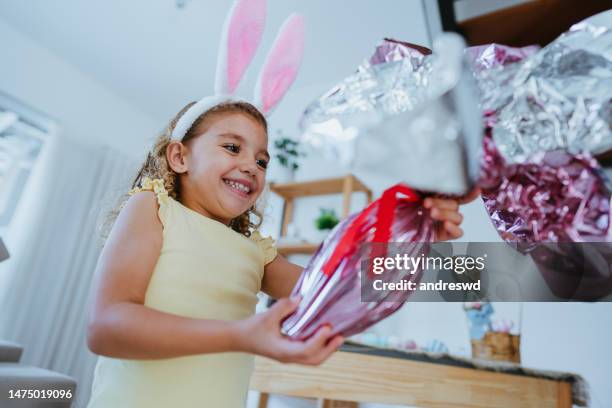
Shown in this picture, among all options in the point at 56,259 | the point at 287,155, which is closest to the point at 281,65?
the point at 287,155

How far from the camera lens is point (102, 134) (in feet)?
8.88

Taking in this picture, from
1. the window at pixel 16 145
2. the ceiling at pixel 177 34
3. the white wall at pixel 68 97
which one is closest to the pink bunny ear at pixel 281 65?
the ceiling at pixel 177 34

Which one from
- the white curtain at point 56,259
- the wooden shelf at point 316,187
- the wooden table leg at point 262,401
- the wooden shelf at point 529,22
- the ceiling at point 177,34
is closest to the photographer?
the wooden shelf at point 529,22

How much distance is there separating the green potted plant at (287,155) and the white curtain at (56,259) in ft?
2.78

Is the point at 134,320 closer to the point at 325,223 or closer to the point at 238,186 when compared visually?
the point at 238,186

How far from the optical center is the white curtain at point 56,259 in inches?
87.2

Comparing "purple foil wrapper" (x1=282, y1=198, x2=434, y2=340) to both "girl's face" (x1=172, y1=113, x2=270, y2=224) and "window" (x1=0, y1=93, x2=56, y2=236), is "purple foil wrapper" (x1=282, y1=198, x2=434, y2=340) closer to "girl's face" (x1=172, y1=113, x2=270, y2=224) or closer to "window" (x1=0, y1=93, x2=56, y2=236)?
"girl's face" (x1=172, y1=113, x2=270, y2=224)

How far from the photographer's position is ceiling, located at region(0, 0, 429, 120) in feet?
5.80

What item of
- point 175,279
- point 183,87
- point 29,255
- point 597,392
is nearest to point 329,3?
point 183,87

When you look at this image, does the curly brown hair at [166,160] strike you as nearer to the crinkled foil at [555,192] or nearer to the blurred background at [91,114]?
the crinkled foil at [555,192]

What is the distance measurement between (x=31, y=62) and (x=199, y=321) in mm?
2571

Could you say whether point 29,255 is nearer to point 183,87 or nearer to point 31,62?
point 31,62

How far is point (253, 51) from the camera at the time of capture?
2.10ft

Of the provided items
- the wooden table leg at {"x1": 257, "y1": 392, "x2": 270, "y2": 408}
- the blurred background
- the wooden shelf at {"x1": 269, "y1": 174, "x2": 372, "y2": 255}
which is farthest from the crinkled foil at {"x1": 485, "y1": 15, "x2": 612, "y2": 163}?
the wooden table leg at {"x1": 257, "y1": 392, "x2": 270, "y2": 408}
